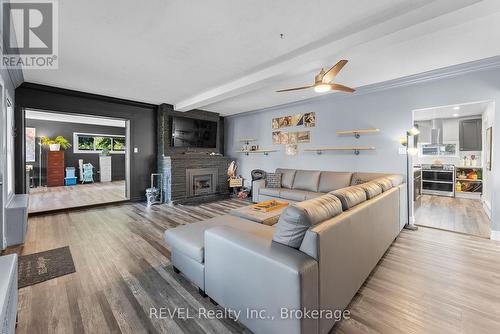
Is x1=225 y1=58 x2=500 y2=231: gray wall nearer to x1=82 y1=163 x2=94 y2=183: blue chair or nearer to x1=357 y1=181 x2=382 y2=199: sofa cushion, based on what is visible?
x1=357 y1=181 x2=382 y2=199: sofa cushion

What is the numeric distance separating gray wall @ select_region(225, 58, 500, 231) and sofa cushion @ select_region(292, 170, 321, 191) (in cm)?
29

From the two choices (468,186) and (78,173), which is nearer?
(468,186)

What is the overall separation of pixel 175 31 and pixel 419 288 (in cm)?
366

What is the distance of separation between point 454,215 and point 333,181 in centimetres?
240

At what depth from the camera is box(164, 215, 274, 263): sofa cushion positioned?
6.33 ft

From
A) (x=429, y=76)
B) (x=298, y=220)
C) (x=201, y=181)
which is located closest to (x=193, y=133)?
(x=201, y=181)

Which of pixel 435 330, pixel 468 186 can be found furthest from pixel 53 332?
pixel 468 186

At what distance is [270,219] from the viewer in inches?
106

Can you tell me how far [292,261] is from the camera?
1228 millimetres

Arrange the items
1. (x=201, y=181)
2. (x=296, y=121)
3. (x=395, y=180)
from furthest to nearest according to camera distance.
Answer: (x=201, y=181), (x=296, y=121), (x=395, y=180)

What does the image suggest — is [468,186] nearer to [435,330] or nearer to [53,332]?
[435,330]

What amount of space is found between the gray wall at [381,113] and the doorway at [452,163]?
1.61 meters

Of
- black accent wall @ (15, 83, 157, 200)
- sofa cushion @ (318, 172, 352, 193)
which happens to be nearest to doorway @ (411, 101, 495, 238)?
sofa cushion @ (318, 172, 352, 193)

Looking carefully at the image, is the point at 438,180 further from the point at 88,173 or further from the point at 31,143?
the point at 31,143
